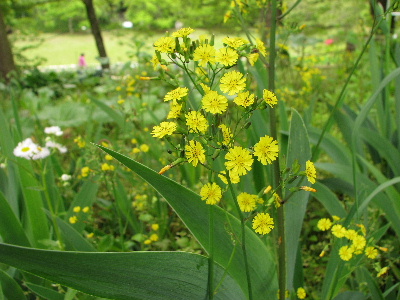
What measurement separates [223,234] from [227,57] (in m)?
0.34

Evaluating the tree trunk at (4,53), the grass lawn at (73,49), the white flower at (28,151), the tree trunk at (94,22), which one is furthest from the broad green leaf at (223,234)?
the grass lawn at (73,49)

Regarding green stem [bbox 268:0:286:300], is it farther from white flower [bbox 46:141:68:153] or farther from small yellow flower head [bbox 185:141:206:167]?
white flower [bbox 46:141:68:153]

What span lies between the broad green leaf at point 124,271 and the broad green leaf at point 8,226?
488 mm

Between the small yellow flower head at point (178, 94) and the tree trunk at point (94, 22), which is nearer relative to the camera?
the small yellow flower head at point (178, 94)

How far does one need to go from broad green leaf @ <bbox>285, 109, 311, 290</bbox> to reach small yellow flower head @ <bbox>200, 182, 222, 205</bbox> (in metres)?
0.40

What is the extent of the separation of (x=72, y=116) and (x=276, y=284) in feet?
8.24

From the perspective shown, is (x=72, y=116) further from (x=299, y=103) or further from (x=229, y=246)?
(x=229, y=246)

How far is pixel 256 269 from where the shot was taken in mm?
810

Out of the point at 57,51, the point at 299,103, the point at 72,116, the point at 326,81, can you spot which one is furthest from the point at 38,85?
the point at 57,51

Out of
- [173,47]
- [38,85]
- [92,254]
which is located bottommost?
[38,85]

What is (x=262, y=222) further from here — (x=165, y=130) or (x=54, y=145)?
(x=54, y=145)

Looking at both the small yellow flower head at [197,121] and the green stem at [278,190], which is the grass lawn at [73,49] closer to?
the green stem at [278,190]

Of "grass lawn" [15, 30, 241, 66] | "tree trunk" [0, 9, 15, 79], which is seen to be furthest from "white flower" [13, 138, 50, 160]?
"grass lawn" [15, 30, 241, 66]

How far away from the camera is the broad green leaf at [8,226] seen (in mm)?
976
